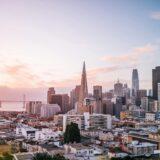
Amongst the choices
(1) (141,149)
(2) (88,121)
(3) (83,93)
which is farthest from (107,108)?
(1) (141,149)

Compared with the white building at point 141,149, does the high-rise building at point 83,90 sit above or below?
above

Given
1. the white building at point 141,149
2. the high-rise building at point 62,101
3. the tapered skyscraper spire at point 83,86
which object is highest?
the tapered skyscraper spire at point 83,86

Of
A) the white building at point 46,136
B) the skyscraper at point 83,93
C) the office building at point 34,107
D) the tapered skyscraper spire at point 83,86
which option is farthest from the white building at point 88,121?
the office building at point 34,107

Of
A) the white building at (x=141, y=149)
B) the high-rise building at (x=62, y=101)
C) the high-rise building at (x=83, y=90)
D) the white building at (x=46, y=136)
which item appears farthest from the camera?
the high-rise building at (x=62, y=101)

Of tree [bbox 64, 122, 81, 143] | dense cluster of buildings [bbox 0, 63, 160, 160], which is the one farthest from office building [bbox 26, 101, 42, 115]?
tree [bbox 64, 122, 81, 143]

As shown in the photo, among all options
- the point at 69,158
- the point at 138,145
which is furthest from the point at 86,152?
the point at 138,145

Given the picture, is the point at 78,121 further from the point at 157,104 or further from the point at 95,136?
the point at 157,104

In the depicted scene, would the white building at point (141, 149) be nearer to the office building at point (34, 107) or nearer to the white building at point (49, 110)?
the white building at point (49, 110)

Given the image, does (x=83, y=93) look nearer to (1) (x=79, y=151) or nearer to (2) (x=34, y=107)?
(2) (x=34, y=107)

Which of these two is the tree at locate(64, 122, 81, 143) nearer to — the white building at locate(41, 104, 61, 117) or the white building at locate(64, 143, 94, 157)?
the white building at locate(64, 143, 94, 157)
